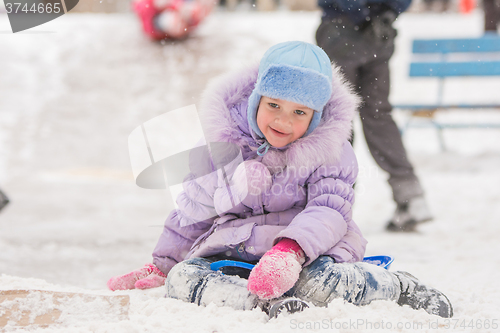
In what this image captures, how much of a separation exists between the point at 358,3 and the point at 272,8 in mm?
9213

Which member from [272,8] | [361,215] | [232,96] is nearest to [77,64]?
[272,8]

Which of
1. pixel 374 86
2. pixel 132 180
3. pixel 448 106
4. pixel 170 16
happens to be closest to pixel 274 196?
pixel 374 86

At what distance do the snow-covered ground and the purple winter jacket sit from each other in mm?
174

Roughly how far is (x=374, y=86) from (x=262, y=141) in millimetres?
1244

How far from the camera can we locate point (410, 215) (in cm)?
261

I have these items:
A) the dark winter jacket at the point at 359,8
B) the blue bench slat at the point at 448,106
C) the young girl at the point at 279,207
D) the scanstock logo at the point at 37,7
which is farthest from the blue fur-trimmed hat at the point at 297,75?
the blue bench slat at the point at 448,106

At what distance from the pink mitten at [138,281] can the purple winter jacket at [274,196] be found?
0.05m

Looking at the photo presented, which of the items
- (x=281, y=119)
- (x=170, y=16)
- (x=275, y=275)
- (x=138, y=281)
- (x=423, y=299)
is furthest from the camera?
(x=170, y=16)

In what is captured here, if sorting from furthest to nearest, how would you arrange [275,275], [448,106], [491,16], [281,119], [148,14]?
[148,14], [491,16], [448,106], [281,119], [275,275]

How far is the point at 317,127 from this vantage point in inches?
59.4

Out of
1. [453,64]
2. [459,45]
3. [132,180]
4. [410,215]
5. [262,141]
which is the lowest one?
[132,180]

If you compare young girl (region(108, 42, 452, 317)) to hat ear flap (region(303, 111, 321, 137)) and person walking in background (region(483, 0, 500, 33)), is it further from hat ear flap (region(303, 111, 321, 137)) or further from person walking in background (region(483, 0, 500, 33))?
person walking in background (region(483, 0, 500, 33))

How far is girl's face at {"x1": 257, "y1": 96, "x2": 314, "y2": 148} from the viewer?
1.45 metres

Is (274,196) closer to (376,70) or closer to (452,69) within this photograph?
Result: (376,70)
